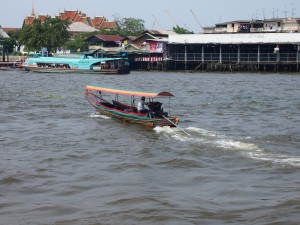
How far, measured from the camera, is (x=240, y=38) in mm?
57500

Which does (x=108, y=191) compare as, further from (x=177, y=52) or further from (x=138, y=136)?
(x=177, y=52)

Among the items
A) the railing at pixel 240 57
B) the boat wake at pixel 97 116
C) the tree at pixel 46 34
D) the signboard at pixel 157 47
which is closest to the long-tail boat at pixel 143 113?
the boat wake at pixel 97 116

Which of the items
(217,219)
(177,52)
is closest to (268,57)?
(177,52)

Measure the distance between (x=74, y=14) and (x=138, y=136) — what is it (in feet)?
295

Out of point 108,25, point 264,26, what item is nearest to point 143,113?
point 264,26

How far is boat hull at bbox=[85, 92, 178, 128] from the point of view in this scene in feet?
61.9

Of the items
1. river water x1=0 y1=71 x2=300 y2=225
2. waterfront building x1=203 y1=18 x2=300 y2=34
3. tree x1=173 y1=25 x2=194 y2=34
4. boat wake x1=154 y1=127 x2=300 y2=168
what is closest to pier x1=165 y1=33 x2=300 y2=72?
waterfront building x1=203 y1=18 x2=300 y2=34

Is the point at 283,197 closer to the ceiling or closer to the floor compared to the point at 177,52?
closer to the floor

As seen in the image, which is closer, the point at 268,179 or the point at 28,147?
the point at 268,179

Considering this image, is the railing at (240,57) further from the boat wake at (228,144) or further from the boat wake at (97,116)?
the boat wake at (228,144)

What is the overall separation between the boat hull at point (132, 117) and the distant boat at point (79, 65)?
32383 mm

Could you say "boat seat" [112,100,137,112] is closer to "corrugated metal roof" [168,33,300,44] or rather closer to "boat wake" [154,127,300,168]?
"boat wake" [154,127,300,168]

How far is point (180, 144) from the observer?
16.7 m

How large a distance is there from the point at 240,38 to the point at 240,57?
223 cm
